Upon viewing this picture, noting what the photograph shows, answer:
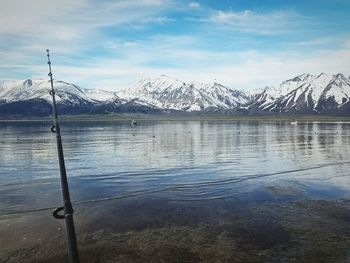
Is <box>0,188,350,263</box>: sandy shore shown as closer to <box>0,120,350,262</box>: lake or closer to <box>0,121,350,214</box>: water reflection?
<box>0,120,350,262</box>: lake

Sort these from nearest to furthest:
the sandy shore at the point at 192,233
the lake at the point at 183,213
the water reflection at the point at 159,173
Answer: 1. the sandy shore at the point at 192,233
2. the lake at the point at 183,213
3. the water reflection at the point at 159,173

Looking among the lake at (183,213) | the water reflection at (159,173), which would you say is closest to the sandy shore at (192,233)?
the lake at (183,213)

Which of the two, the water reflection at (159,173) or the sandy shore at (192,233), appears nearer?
the sandy shore at (192,233)

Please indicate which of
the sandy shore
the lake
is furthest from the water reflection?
the sandy shore

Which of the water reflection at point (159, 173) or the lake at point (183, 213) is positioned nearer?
the lake at point (183, 213)

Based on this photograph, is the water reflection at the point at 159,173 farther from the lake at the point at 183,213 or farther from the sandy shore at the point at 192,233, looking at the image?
the sandy shore at the point at 192,233

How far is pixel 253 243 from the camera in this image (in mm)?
18375

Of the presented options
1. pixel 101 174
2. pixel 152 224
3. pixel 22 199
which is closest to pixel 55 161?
pixel 101 174

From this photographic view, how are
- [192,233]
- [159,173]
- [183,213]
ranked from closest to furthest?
[192,233] < [183,213] < [159,173]

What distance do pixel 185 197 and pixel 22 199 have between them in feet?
38.3

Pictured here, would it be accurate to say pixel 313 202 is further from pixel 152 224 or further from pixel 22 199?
pixel 22 199

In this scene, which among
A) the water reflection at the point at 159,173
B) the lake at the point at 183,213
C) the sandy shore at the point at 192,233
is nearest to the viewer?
the sandy shore at the point at 192,233

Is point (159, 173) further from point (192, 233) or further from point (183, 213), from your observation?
point (192, 233)

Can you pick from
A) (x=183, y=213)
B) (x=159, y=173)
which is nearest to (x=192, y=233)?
(x=183, y=213)
